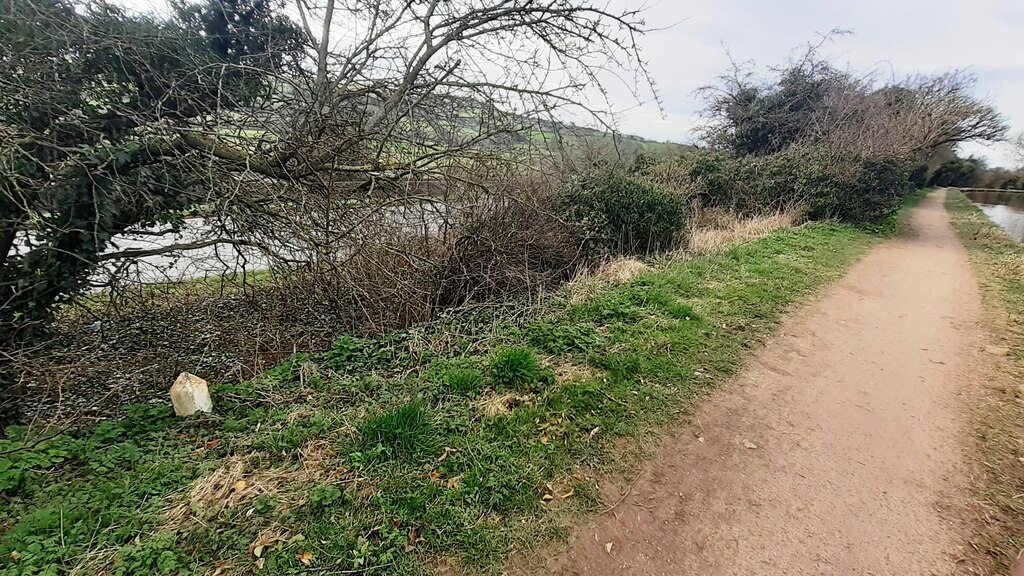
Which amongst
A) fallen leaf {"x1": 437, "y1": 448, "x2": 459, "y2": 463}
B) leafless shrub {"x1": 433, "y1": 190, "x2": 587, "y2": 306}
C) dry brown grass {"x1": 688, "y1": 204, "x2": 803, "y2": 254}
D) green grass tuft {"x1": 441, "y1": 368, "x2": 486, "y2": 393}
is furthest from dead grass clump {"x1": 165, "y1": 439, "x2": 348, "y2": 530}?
dry brown grass {"x1": 688, "y1": 204, "x2": 803, "y2": 254}

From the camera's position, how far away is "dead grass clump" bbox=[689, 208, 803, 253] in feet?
29.5

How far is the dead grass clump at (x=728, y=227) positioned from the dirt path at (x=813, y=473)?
430 cm

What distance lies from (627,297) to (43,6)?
6342 mm

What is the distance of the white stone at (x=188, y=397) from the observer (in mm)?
3168

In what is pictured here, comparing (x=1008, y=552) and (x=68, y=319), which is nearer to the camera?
(x=1008, y=552)

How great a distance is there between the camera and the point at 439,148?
5117 millimetres

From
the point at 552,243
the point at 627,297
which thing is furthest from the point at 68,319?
the point at 627,297

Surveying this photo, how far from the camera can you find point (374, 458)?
2.65m

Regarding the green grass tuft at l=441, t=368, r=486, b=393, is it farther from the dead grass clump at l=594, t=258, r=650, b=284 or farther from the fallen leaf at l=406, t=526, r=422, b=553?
the dead grass clump at l=594, t=258, r=650, b=284

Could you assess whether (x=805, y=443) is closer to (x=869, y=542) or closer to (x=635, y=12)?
(x=869, y=542)

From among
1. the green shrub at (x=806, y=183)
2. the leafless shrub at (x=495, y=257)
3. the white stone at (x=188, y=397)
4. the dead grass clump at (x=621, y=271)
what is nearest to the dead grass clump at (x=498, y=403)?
the white stone at (x=188, y=397)

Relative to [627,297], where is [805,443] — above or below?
below

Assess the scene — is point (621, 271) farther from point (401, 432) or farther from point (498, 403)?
point (401, 432)

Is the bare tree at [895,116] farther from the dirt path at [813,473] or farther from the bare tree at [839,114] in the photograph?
the dirt path at [813,473]
